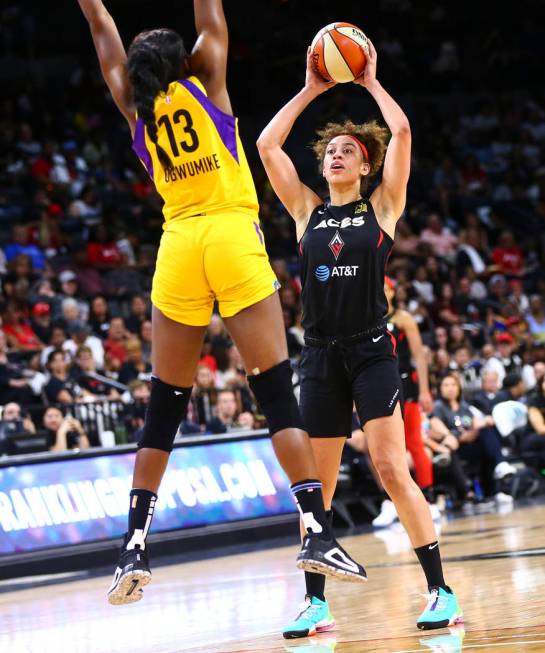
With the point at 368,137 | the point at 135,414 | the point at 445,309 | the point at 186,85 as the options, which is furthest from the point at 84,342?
the point at 186,85

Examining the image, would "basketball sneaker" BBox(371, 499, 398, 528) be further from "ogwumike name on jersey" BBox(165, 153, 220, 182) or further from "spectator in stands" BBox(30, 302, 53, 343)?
"ogwumike name on jersey" BBox(165, 153, 220, 182)

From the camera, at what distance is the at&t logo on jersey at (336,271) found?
536 cm

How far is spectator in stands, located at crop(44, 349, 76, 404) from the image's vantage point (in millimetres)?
11498

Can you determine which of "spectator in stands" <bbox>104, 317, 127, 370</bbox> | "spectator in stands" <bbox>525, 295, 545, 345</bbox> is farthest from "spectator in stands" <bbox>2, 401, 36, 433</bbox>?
"spectator in stands" <bbox>525, 295, 545, 345</bbox>

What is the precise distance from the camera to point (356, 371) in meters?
5.36

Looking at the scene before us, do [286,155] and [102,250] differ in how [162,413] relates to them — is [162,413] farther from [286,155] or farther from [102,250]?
[102,250]

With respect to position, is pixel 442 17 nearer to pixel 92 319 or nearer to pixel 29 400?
pixel 92 319

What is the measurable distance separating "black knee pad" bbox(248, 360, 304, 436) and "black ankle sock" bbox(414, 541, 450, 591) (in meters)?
0.94

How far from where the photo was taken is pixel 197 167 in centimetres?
464

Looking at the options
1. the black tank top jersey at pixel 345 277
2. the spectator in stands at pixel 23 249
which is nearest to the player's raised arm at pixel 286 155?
the black tank top jersey at pixel 345 277

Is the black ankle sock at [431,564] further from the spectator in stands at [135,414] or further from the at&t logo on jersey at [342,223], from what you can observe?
the spectator in stands at [135,414]

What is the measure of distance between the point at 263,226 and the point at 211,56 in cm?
1326

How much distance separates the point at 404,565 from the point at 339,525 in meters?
3.69

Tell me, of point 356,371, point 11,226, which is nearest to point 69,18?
point 11,226
